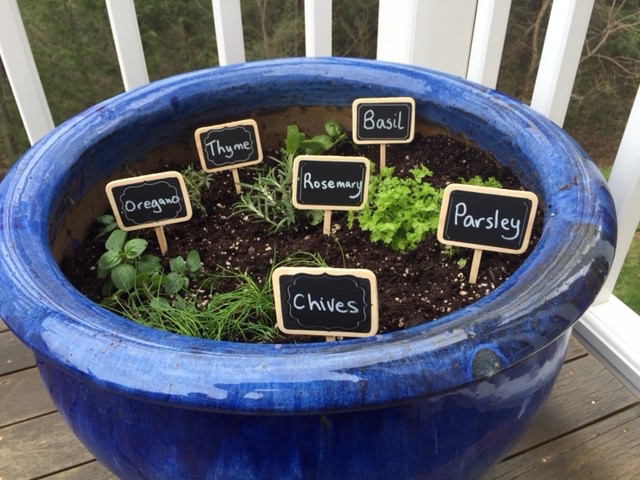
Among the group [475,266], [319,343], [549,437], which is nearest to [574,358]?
[549,437]

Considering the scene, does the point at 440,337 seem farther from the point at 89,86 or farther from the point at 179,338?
the point at 89,86

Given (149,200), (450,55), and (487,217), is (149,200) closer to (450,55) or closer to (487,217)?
(487,217)

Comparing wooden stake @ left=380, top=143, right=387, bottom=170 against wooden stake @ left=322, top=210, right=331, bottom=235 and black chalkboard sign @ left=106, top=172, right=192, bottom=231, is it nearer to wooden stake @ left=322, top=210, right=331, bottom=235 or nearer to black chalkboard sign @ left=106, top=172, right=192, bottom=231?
wooden stake @ left=322, top=210, right=331, bottom=235

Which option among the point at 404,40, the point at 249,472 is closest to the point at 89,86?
the point at 404,40

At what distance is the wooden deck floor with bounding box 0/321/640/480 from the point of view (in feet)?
3.93

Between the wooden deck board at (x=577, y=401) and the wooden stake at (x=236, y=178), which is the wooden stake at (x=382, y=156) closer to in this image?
the wooden stake at (x=236, y=178)

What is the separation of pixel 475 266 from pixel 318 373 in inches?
16.7

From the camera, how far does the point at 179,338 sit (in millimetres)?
626

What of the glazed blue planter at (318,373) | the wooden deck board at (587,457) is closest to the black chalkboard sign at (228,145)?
the glazed blue planter at (318,373)

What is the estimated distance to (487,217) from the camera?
82 centimetres

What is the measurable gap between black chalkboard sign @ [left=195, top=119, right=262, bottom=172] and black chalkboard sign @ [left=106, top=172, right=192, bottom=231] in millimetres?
150

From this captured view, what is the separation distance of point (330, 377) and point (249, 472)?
17cm

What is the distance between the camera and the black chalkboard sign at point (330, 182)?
0.92m

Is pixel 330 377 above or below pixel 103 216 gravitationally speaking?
above
